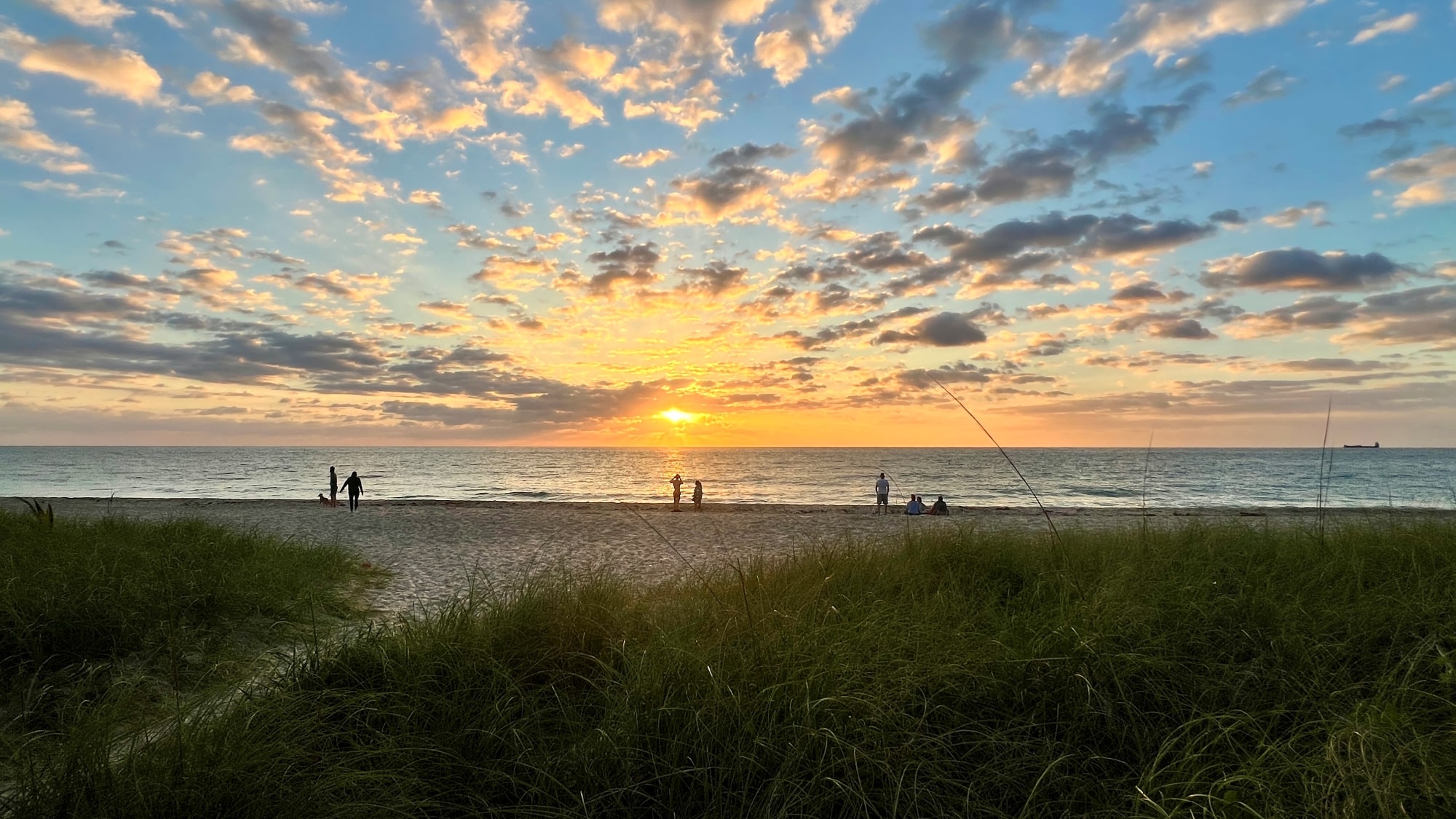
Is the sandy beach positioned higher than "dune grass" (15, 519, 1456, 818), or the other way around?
"dune grass" (15, 519, 1456, 818)

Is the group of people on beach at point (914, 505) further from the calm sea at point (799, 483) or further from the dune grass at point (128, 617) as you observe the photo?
the dune grass at point (128, 617)

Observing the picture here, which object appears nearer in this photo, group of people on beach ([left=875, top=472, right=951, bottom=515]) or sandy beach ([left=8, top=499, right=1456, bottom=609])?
sandy beach ([left=8, top=499, right=1456, bottom=609])

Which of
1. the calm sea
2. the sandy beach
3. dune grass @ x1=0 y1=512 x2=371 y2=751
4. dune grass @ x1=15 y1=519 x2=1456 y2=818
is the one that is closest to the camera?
dune grass @ x1=15 y1=519 x2=1456 y2=818

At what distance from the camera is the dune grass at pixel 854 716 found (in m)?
3.06

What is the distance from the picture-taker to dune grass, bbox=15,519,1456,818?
3062 mm

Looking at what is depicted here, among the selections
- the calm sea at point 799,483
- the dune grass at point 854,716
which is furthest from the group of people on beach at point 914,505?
the dune grass at point 854,716

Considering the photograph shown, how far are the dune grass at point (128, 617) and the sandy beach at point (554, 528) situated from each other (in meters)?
2.06

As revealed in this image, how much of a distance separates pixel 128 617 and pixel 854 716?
22.2 feet

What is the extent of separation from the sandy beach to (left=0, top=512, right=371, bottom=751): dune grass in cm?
206

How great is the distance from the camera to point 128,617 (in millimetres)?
6461

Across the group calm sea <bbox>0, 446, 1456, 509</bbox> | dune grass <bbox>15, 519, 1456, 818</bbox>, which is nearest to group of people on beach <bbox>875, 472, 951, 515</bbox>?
calm sea <bbox>0, 446, 1456, 509</bbox>

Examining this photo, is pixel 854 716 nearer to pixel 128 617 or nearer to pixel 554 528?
pixel 128 617

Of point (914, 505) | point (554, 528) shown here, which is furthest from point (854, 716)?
point (914, 505)

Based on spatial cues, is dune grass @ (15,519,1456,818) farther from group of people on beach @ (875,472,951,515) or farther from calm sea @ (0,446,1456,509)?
calm sea @ (0,446,1456,509)
